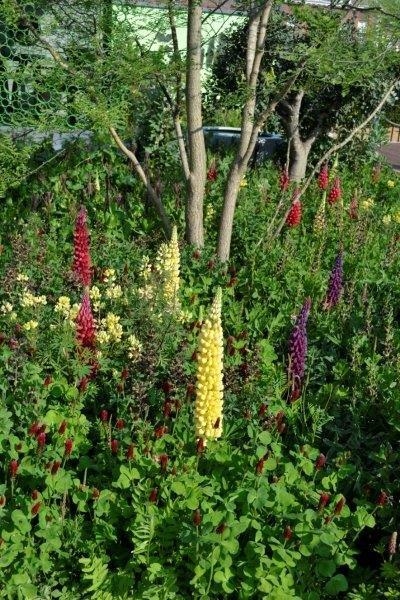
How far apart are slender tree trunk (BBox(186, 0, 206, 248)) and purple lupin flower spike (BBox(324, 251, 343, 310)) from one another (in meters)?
1.21

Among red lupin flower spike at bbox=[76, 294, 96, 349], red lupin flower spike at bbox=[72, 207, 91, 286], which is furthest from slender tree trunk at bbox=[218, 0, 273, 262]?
red lupin flower spike at bbox=[76, 294, 96, 349]

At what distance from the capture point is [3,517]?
2934 mm

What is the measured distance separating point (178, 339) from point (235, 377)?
1.39 ft

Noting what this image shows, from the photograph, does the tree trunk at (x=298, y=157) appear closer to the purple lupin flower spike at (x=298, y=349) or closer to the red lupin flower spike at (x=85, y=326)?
the purple lupin flower spike at (x=298, y=349)

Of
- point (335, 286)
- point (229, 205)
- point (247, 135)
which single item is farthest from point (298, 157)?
point (335, 286)

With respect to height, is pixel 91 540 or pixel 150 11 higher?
pixel 150 11

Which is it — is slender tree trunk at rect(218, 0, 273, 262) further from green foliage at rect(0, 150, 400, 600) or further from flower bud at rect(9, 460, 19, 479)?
flower bud at rect(9, 460, 19, 479)

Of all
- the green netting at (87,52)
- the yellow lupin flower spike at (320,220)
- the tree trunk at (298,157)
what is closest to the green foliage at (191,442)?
the yellow lupin flower spike at (320,220)

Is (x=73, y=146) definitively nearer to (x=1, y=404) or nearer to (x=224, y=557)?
(x=1, y=404)

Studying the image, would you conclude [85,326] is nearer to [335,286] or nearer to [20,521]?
[20,521]

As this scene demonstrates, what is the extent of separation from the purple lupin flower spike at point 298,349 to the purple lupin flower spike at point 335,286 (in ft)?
2.99

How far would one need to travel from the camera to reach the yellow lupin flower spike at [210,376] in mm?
3010

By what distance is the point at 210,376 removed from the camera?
3047 millimetres

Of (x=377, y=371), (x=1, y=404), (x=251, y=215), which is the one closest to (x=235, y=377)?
(x=377, y=371)
